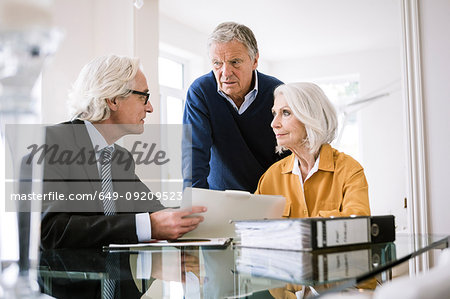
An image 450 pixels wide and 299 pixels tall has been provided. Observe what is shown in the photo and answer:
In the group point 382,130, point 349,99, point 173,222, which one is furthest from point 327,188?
point 349,99

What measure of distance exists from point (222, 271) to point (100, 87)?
1195 millimetres

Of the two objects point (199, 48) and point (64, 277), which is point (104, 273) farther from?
point (199, 48)

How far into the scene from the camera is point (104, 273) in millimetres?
1137

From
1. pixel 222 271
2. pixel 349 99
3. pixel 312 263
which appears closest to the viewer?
pixel 312 263

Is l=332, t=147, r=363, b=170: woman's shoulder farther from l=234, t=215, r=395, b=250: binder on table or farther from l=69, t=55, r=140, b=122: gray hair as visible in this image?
l=69, t=55, r=140, b=122: gray hair

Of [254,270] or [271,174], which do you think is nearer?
[254,270]

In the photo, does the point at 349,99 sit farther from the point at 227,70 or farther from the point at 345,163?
the point at 345,163

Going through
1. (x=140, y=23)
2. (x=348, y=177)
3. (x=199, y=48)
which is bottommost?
(x=348, y=177)

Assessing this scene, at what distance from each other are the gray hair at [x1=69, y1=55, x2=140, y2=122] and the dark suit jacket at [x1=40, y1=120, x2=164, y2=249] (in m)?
0.11

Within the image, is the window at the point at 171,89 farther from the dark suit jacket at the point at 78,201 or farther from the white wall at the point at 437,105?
the dark suit jacket at the point at 78,201

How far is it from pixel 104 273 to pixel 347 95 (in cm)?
722

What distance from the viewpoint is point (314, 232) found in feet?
3.53

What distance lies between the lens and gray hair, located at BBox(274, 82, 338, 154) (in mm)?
1937

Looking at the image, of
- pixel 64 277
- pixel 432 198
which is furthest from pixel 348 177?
pixel 64 277
